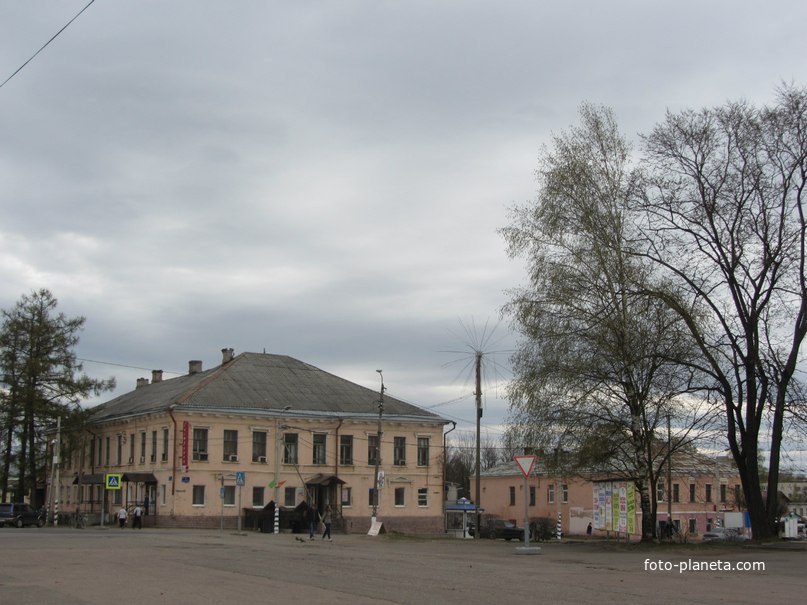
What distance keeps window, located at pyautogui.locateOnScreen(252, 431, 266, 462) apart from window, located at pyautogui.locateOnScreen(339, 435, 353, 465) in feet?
17.2

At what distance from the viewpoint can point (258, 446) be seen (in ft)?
186

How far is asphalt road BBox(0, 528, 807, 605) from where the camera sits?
14.3m

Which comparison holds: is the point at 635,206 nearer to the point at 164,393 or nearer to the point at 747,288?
the point at 747,288

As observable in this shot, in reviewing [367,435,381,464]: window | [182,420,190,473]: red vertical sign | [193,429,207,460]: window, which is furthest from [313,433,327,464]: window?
[182,420,190,473]: red vertical sign

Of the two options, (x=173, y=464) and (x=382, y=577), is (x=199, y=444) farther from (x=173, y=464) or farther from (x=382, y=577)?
(x=382, y=577)

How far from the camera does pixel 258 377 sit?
60906 millimetres

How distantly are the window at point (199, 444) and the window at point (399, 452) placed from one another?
12.8 metres

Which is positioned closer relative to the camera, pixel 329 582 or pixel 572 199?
pixel 329 582

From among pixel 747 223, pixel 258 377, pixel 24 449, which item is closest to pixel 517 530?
pixel 258 377

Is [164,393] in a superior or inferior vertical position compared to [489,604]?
superior

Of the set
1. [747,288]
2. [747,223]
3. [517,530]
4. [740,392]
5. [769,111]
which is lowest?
[517,530]

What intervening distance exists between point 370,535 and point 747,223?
2315 centimetres

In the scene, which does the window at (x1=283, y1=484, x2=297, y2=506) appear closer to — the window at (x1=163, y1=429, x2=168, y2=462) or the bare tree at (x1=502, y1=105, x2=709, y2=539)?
the window at (x1=163, y1=429, x2=168, y2=462)

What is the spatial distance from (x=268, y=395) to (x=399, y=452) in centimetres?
952
